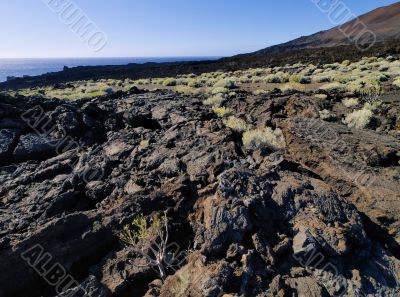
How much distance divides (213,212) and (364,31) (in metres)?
76.7

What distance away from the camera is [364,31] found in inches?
2758

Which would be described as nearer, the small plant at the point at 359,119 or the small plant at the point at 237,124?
the small plant at the point at 237,124

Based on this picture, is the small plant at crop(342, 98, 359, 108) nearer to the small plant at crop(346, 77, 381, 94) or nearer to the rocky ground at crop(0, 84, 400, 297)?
the small plant at crop(346, 77, 381, 94)

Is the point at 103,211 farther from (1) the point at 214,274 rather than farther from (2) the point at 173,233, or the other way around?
(1) the point at 214,274

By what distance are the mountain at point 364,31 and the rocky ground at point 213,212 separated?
61.7 metres

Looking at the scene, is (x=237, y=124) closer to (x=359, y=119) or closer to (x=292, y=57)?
(x=359, y=119)

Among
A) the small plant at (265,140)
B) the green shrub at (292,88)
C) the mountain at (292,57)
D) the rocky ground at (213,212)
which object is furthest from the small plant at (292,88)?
the mountain at (292,57)

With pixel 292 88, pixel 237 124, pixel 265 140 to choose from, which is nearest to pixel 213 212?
pixel 265 140

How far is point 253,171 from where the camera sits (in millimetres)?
6008

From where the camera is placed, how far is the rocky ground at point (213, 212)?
4480 mm

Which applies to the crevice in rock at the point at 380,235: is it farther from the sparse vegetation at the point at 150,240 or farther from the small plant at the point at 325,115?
the small plant at the point at 325,115

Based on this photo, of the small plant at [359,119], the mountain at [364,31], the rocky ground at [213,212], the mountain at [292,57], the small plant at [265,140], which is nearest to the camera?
the rocky ground at [213,212]

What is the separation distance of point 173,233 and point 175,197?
0.69m

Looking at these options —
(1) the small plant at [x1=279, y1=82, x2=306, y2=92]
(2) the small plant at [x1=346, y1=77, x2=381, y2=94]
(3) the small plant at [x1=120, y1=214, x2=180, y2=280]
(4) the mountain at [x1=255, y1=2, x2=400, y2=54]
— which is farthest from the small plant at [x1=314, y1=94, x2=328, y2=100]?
(4) the mountain at [x1=255, y1=2, x2=400, y2=54]
